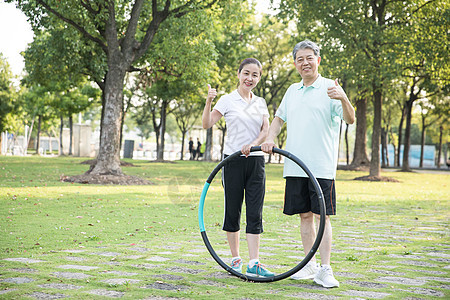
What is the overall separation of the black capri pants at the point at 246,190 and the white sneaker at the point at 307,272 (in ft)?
1.73

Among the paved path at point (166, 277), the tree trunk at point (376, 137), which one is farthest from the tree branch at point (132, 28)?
the tree trunk at point (376, 137)

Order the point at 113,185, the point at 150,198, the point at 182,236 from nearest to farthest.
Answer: the point at 182,236 < the point at 150,198 < the point at 113,185

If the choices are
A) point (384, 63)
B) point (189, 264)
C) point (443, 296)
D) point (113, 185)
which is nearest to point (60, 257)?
point (189, 264)

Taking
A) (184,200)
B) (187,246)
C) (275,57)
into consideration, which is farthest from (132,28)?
(275,57)

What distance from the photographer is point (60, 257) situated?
521 centimetres

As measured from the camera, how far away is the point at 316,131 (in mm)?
4535

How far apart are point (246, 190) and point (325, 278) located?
1098 mm

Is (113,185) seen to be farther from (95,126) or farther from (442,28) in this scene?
(95,126)

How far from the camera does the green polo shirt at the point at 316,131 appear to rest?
4.50 metres

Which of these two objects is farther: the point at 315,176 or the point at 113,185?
the point at 113,185

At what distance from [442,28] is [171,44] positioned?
11844 millimetres

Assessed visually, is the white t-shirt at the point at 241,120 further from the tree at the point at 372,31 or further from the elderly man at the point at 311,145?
the tree at the point at 372,31

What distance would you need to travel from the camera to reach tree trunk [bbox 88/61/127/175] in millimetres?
16281

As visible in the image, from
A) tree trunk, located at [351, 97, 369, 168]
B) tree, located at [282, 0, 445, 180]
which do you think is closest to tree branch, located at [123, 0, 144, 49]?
tree, located at [282, 0, 445, 180]
